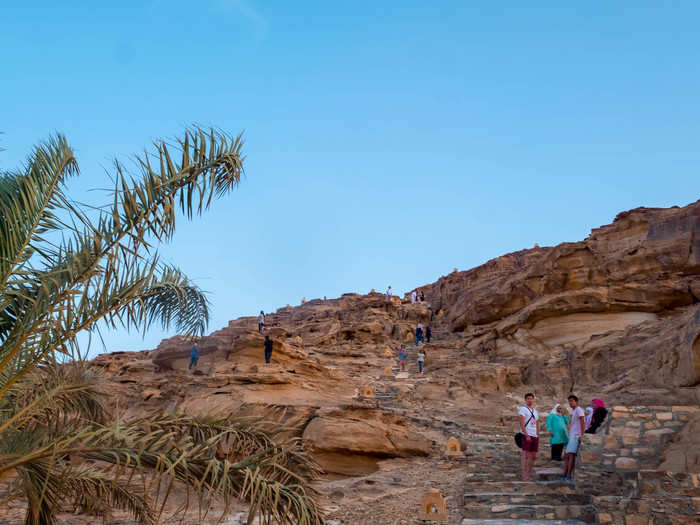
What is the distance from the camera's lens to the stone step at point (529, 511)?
29.1 feet

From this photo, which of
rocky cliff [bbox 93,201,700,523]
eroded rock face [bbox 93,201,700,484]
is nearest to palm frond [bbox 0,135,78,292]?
rocky cliff [bbox 93,201,700,523]

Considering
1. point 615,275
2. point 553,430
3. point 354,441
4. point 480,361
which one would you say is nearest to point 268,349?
point 354,441

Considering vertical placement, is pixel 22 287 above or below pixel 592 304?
below

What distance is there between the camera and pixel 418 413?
59.0 ft

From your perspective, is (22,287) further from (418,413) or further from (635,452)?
(418,413)

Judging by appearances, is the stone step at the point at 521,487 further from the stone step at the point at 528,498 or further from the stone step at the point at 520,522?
the stone step at the point at 520,522

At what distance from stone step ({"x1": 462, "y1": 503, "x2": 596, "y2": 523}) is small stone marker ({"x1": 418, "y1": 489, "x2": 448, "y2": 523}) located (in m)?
0.31

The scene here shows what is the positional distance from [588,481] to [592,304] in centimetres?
1672

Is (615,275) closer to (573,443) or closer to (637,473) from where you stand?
(573,443)

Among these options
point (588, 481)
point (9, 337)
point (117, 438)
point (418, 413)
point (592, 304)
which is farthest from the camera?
point (592, 304)

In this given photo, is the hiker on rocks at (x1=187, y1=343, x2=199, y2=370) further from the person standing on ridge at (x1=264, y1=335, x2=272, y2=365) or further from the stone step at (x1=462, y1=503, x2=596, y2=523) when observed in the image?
the stone step at (x1=462, y1=503, x2=596, y2=523)

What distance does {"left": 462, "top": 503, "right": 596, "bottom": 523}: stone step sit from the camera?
887cm

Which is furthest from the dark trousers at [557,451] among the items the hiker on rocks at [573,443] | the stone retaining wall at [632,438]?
the stone retaining wall at [632,438]

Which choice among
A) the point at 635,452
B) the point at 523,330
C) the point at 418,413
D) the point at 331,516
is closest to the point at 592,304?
the point at 523,330
